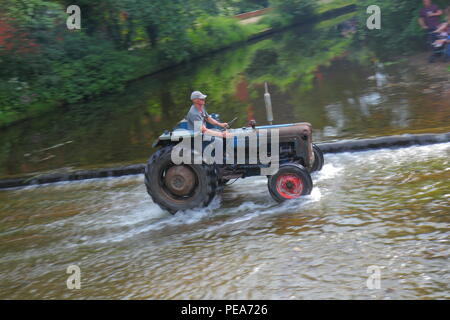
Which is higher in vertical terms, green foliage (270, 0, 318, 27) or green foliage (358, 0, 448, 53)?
green foliage (270, 0, 318, 27)

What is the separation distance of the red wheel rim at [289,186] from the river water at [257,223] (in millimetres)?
172

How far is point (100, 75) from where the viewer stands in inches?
818

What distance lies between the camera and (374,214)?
6.22 m

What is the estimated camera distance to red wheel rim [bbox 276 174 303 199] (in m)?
6.97

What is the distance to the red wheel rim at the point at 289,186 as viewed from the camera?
275 inches

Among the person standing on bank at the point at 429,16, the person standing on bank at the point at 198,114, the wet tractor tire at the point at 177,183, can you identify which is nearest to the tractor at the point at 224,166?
the wet tractor tire at the point at 177,183

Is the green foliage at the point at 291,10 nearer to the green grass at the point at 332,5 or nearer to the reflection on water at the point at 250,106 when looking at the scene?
the green grass at the point at 332,5

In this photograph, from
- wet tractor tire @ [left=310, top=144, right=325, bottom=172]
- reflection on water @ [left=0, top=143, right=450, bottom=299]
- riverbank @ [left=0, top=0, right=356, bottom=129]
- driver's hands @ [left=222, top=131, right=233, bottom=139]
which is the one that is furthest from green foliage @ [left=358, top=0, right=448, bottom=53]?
driver's hands @ [left=222, top=131, right=233, bottom=139]

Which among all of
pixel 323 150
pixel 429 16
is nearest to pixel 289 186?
pixel 323 150

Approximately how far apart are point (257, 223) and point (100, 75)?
623 inches

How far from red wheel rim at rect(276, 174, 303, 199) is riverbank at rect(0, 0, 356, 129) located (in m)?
12.4

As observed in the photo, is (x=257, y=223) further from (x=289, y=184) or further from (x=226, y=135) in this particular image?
(x=226, y=135)

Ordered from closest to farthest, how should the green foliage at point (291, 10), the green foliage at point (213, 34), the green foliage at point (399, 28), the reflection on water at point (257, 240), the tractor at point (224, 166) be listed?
the reflection on water at point (257, 240)
the tractor at point (224, 166)
the green foliage at point (399, 28)
the green foliage at point (213, 34)
the green foliage at point (291, 10)

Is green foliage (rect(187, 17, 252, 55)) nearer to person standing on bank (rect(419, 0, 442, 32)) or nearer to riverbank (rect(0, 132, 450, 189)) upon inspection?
person standing on bank (rect(419, 0, 442, 32))
